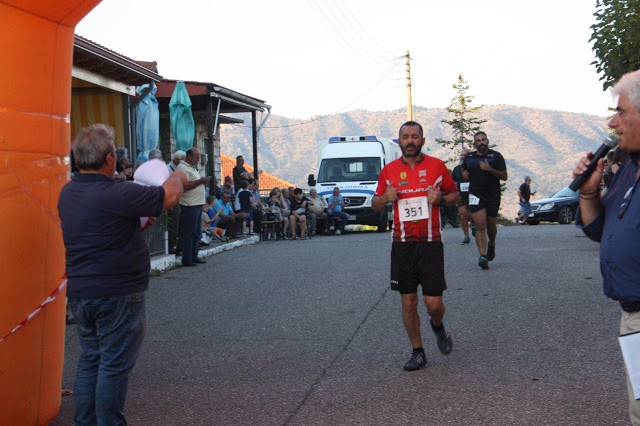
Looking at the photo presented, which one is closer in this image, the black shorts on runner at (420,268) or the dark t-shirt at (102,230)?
the dark t-shirt at (102,230)

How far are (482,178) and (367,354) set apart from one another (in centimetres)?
601

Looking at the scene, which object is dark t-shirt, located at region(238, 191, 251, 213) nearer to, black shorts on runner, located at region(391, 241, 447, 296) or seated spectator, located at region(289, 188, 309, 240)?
seated spectator, located at region(289, 188, 309, 240)

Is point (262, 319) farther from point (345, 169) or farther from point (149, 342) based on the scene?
point (345, 169)

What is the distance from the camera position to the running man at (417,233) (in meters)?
6.54

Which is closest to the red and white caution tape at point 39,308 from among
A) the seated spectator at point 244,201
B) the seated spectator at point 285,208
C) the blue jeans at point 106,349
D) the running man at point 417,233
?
the blue jeans at point 106,349

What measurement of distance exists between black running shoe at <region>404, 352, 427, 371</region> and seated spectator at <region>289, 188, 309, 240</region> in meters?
16.3

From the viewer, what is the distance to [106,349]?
4.40 meters

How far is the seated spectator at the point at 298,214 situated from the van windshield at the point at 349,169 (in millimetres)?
2629

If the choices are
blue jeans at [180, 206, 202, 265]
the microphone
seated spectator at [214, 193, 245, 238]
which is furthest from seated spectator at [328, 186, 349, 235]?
the microphone

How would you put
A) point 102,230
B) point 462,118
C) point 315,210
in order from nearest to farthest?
point 102,230 < point 315,210 < point 462,118

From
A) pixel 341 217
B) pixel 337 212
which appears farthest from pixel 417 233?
pixel 341 217

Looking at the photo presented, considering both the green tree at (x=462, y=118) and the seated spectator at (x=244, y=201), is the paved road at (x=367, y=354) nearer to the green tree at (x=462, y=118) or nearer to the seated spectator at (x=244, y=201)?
the seated spectator at (x=244, y=201)

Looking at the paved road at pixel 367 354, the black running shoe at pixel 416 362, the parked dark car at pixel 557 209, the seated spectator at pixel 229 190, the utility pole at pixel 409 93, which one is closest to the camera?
the paved road at pixel 367 354

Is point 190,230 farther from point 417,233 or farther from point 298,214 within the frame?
point 298,214
